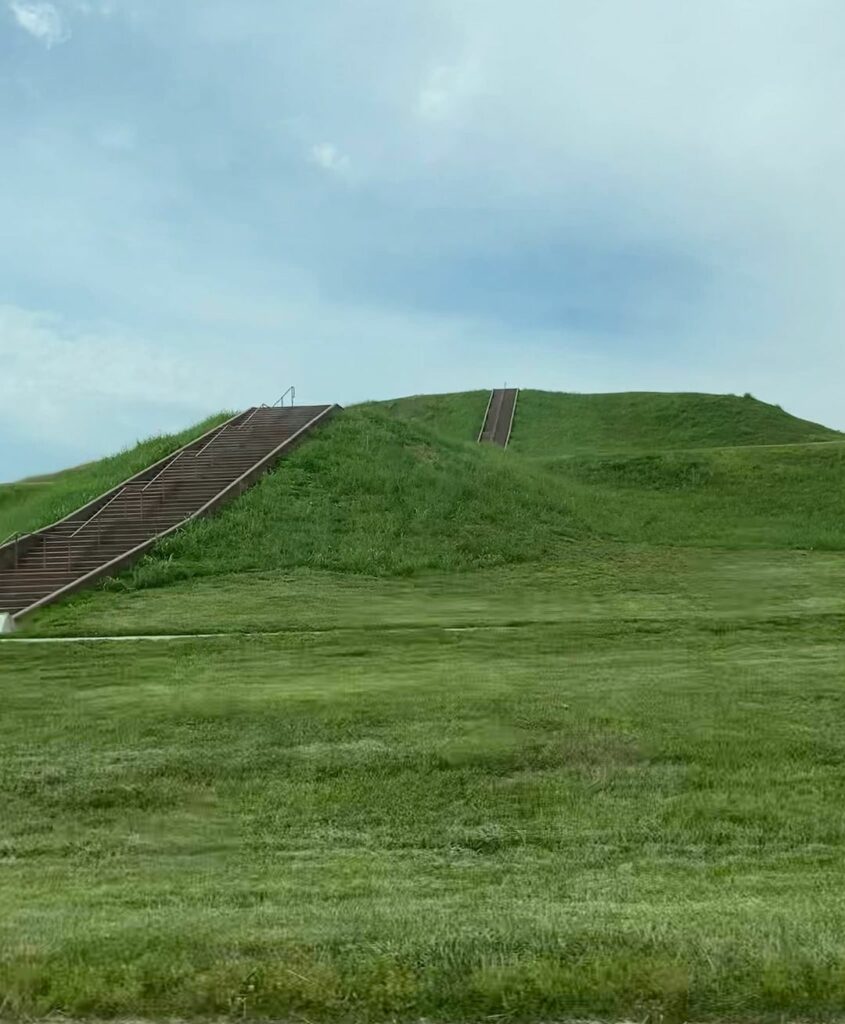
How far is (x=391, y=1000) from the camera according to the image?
3.74 meters

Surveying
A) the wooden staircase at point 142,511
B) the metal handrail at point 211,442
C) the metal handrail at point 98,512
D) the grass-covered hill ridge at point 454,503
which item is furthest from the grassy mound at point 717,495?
the metal handrail at point 98,512

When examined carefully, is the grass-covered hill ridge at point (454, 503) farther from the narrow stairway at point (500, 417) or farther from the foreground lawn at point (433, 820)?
the narrow stairway at point (500, 417)

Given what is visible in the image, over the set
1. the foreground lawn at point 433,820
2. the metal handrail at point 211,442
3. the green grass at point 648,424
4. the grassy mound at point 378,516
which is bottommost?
the foreground lawn at point 433,820

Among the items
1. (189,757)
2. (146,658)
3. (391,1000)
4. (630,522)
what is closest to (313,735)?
(189,757)

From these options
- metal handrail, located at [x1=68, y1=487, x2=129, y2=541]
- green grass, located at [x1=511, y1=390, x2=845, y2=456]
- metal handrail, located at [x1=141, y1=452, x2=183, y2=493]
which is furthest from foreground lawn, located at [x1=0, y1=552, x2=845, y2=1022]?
green grass, located at [x1=511, y1=390, x2=845, y2=456]

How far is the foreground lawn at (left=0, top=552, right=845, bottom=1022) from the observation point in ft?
12.7

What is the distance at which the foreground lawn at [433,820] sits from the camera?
12.7 feet

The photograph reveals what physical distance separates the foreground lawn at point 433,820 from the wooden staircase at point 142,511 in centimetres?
532

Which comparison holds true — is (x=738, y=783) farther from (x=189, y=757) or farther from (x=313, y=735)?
(x=189, y=757)

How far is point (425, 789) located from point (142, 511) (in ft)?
54.8

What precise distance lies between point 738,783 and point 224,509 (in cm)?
1694

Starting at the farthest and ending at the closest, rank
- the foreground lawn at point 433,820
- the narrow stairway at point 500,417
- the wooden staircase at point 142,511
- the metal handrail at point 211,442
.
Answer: the narrow stairway at point 500,417 < the metal handrail at point 211,442 < the wooden staircase at point 142,511 < the foreground lawn at point 433,820

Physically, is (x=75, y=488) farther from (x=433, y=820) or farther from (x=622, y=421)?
(x=622, y=421)

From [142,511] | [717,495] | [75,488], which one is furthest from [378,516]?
[717,495]
